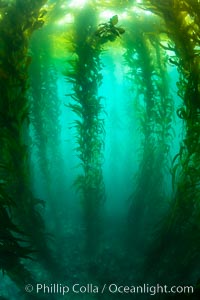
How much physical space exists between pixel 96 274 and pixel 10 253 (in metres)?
2.84

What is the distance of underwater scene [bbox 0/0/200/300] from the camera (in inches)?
181

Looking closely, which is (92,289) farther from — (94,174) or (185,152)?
(185,152)

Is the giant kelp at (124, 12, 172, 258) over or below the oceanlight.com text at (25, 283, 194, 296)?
over

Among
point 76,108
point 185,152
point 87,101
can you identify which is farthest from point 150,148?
point 185,152

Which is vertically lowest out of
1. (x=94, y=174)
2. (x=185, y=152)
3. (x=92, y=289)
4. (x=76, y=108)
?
(x=92, y=289)

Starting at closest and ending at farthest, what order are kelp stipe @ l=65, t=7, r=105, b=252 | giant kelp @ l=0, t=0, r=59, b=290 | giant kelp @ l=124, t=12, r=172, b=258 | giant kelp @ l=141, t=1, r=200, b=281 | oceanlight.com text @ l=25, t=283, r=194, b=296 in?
giant kelp @ l=141, t=1, r=200, b=281 < giant kelp @ l=0, t=0, r=59, b=290 < oceanlight.com text @ l=25, t=283, r=194, b=296 < kelp stipe @ l=65, t=7, r=105, b=252 < giant kelp @ l=124, t=12, r=172, b=258

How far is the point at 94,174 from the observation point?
6793 mm

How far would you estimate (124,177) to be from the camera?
38.4 ft

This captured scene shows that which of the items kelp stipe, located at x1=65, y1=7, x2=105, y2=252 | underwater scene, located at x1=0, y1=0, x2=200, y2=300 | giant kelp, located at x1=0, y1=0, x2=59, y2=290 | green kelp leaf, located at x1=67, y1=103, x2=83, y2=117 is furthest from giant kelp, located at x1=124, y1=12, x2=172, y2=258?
Answer: giant kelp, located at x1=0, y1=0, x2=59, y2=290

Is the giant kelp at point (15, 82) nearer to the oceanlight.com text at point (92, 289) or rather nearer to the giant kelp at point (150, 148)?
the oceanlight.com text at point (92, 289)

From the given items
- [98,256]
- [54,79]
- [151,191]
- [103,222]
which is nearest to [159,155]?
[151,191]

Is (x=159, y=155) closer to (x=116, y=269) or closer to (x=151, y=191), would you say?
(x=151, y=191)

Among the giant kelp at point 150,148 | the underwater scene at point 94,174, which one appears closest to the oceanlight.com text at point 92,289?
the underwater scene at point 94,174

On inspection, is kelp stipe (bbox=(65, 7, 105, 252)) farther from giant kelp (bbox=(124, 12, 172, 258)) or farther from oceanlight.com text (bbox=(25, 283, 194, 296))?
giant kelp (bbox=(124, 12, 172, 258))
